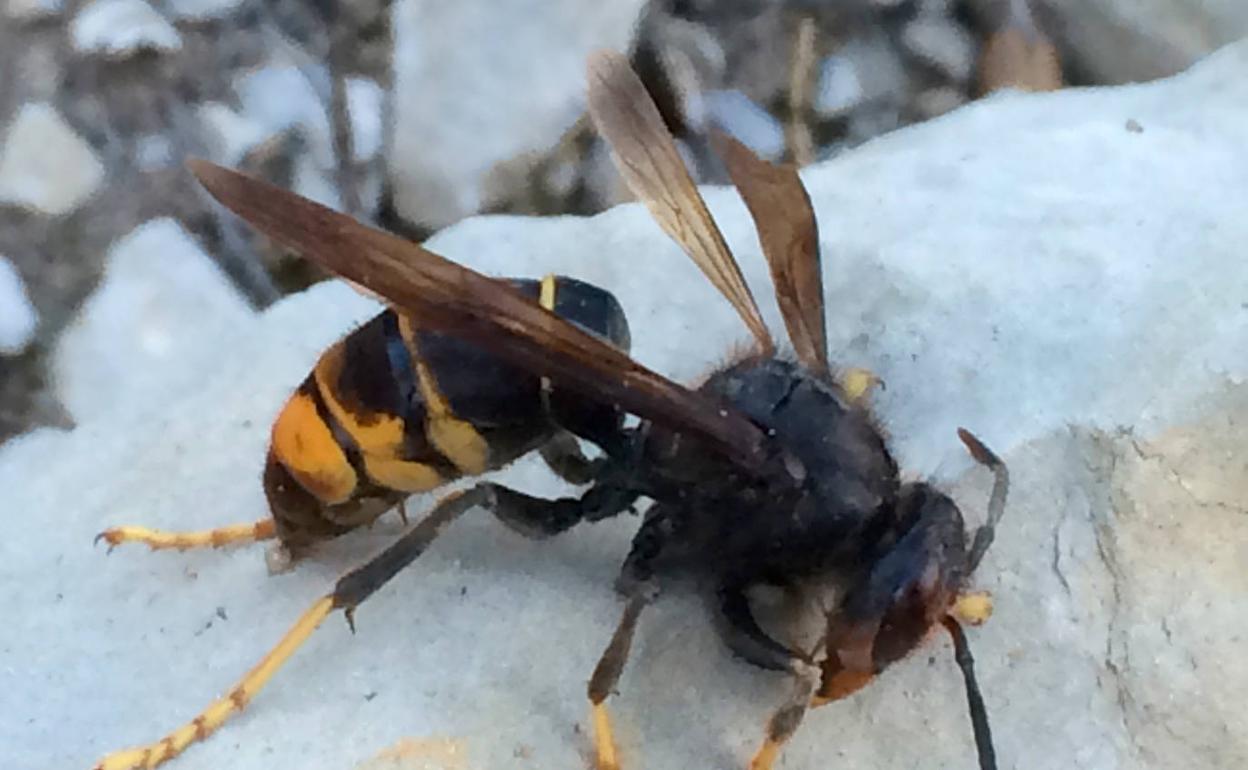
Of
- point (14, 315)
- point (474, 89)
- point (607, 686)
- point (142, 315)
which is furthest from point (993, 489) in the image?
point (14, 315)

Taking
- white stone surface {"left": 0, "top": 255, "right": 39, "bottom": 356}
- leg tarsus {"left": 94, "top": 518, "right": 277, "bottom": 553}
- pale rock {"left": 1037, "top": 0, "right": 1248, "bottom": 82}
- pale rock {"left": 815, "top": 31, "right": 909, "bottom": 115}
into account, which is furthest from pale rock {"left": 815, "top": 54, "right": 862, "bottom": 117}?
leg tarsus {"left": 94, "top": 518, "right": 277, "bottom": 553}

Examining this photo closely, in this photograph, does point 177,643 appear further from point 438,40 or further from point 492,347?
point 438,40

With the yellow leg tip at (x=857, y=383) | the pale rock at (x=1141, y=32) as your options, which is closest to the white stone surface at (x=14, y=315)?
the yellow leg tip at (x=857, y=383)

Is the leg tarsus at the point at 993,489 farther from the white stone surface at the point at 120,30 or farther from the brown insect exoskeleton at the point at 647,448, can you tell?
the white stone surface at the point at 120,30

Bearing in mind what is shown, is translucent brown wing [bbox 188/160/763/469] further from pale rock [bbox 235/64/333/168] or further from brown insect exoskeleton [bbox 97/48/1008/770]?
pale rock [bbox 235/64/333/168]

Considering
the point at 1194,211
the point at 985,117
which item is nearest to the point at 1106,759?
the point at 1194,211

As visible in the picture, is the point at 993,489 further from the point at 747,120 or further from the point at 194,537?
the point at 747,120
